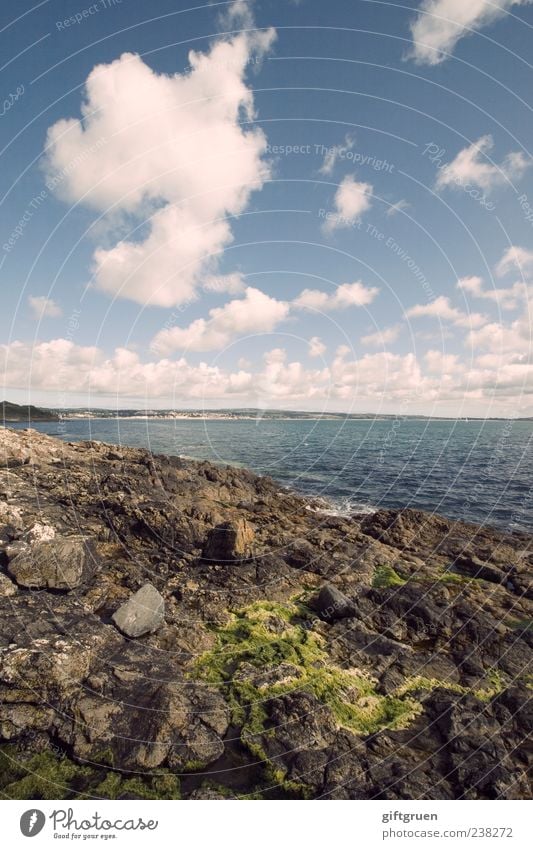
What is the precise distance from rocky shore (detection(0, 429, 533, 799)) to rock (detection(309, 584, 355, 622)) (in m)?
0.06

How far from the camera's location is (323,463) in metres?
72.4

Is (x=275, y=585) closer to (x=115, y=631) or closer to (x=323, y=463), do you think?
(x=115, y=631)

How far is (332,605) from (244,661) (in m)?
4.90

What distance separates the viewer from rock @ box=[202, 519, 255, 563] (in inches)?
736

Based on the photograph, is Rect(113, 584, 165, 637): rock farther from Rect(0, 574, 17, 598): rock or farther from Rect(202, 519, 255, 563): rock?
Rect(202, 519, 255, 563): rock

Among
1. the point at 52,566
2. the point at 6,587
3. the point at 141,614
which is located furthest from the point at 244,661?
the point at 6,587

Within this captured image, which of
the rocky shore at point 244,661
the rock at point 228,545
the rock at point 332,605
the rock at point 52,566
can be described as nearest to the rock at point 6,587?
the rocky shore at point 244,661

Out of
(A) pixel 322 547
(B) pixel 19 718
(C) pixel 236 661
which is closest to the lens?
(B) pixel 19 718

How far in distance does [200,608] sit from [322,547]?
9475mm

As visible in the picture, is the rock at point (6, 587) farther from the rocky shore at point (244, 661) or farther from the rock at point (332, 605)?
the rock at point (332, 605)

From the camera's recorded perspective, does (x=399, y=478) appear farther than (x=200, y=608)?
Yes

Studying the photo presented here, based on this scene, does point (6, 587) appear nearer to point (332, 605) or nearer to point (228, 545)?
point (228, 545)
